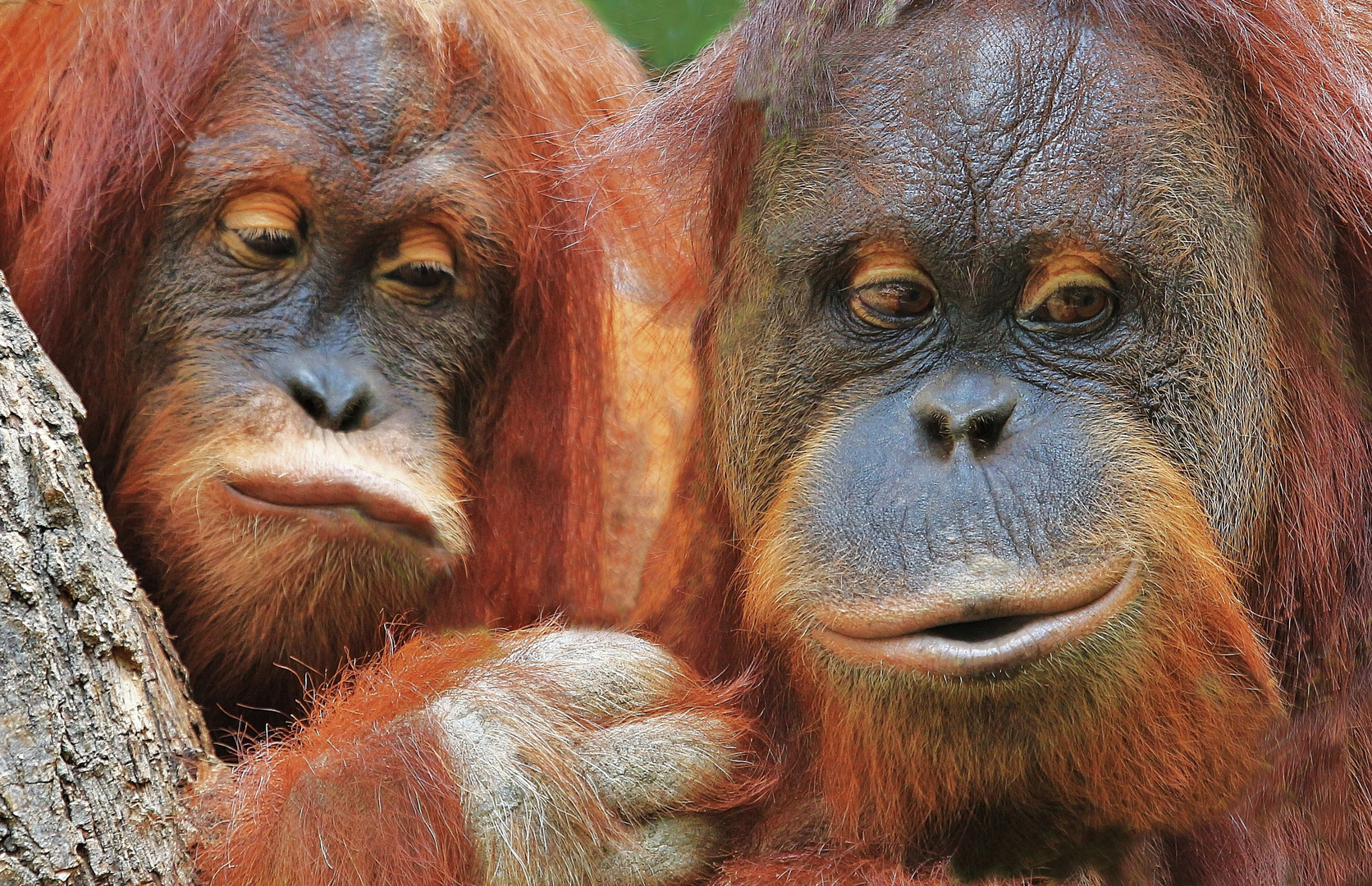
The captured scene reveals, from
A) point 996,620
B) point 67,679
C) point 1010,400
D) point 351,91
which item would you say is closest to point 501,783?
point 67,679

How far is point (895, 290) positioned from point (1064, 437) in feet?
1.00

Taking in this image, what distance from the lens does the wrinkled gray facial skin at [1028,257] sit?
5.54ft

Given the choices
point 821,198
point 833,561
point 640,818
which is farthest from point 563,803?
point 821,198

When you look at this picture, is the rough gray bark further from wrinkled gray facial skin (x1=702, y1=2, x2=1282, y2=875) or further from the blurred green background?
the blurred green background

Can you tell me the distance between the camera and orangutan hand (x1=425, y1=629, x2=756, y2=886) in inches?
69.9

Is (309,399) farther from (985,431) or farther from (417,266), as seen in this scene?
(985,431)

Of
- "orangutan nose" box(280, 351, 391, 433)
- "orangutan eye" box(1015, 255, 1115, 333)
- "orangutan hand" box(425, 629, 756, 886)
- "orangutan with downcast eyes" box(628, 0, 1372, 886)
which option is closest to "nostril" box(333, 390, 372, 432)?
"orangutan nose" box(280, 351, 391, 433)

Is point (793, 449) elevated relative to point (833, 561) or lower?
elevated

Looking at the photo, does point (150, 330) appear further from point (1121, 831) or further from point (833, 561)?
point (1121, 831)

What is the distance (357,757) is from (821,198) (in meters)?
0.97

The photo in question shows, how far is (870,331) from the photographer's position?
1853 millimetres

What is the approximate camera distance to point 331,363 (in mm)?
2271

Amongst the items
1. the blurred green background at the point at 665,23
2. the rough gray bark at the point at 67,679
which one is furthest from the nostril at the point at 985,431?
the rough gray bark at the point at 67,679

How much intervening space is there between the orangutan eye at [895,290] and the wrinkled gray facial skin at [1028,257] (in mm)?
19
